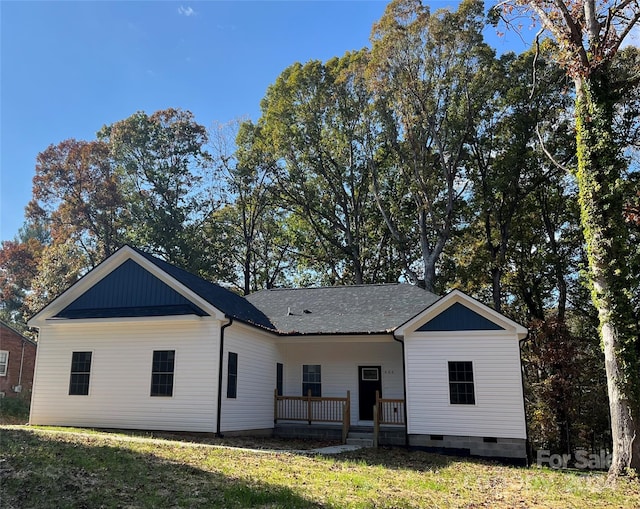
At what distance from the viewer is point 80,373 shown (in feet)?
48.0

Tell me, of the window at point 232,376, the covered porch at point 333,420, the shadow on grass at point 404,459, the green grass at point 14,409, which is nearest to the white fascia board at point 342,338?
the covered porch at point 333,420

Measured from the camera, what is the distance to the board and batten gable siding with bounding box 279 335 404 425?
16547 millimetres

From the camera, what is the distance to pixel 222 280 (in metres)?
34.7

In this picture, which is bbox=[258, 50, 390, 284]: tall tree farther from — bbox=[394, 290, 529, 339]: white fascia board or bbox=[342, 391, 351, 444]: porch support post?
bbox=[394, 290, 529, 339]: white fascia board

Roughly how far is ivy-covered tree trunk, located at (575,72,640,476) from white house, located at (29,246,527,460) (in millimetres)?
3268

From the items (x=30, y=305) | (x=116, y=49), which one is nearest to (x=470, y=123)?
(x=116, y=49)

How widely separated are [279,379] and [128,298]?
5.86m

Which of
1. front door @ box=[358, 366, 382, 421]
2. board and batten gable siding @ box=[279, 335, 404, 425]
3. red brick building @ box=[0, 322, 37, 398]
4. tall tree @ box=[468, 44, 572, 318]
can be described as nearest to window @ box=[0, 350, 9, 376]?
red brick building @ box=[0, 322, 37, 398]

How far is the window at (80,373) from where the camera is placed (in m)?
14.5

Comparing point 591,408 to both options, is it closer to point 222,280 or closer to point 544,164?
point 544,164

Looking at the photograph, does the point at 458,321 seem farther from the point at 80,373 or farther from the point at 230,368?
the point at 80,373

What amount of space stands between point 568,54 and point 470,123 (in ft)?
42.8

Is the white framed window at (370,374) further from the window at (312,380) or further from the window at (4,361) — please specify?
the window at (4,361)

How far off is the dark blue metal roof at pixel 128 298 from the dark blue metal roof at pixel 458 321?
266 inches
